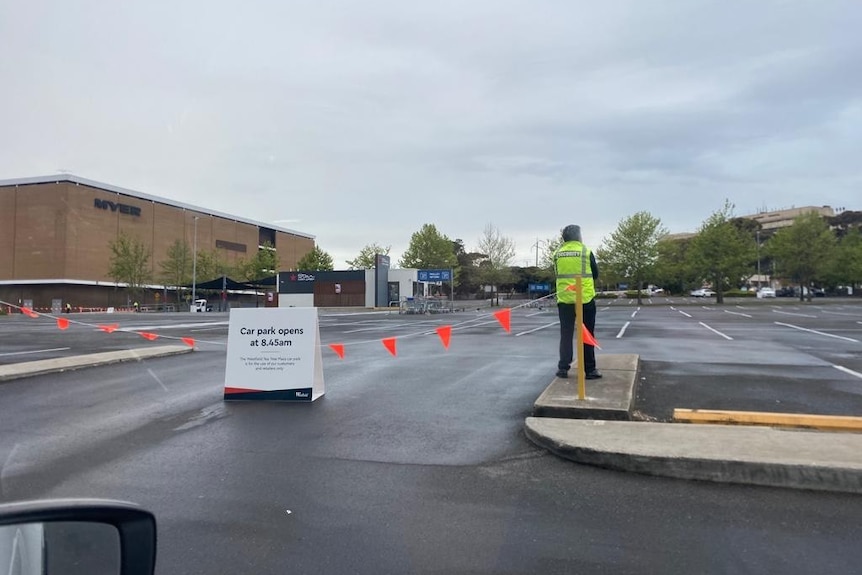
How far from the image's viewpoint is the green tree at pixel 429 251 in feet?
237

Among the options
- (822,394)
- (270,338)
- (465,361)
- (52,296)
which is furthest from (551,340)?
(52,296)

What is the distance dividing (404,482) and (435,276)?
169 feet

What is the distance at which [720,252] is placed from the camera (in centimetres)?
4916

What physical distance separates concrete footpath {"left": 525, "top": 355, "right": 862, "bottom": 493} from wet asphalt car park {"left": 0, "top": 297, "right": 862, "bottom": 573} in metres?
0.14

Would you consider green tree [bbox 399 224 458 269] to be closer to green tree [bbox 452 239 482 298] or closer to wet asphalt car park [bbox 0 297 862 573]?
green tree [bbox 452 239 482 298]

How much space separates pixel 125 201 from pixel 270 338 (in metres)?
76.6

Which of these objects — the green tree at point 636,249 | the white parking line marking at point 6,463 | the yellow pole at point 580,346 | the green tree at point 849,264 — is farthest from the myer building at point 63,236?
the green tree at point 849,264

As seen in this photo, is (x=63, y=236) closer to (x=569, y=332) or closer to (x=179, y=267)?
(x=179, y=267)

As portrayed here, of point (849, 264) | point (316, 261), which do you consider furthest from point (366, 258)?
point (849, 264)

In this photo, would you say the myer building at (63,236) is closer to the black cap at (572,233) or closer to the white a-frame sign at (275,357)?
the white a-frame sign at (275,357)

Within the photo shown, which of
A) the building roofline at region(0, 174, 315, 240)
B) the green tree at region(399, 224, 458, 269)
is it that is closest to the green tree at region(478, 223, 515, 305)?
the green tree at region(399, 224, 458, 269)

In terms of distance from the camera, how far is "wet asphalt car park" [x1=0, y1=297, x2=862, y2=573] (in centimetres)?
350

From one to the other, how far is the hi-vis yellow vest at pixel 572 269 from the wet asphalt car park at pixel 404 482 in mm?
→ 1515

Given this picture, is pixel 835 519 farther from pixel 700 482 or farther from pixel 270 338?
pixel 270 338
